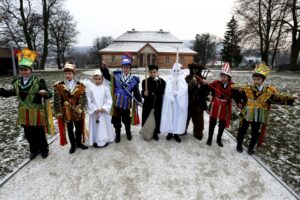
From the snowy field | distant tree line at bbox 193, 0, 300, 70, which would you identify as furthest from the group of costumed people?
distant tree line at bbox 193, 0, 300, 70

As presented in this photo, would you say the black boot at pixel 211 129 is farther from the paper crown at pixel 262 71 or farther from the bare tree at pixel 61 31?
the bare tree at pixel 61 31

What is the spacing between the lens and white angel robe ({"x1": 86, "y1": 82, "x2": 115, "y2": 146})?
4.04 metres

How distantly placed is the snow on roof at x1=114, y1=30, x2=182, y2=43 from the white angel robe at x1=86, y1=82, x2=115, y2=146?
3327cm

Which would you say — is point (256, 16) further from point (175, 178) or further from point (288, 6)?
point (175, 178)

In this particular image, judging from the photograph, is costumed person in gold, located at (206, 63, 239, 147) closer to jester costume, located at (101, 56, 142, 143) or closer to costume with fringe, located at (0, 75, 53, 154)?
jester costume, located at (101, 56, 142, 143)

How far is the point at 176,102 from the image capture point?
439 centimetres

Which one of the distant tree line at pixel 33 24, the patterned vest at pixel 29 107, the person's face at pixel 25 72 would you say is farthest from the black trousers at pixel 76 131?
the distant tree line at pixel 33 24

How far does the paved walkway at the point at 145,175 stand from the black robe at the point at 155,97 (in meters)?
0.71

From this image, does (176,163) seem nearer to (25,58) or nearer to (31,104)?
(31,104)

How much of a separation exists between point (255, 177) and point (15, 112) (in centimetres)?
703

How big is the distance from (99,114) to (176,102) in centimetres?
158

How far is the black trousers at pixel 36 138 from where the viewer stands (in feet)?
12.2

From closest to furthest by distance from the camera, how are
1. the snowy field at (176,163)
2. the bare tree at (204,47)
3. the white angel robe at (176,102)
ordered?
the snowy field at (176,163) < the white angel robe at (176,102) < the bare tree at (204,47)

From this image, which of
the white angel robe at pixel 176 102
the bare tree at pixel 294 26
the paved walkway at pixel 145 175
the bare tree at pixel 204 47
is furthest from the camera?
the bare tree at pixel 204 47
